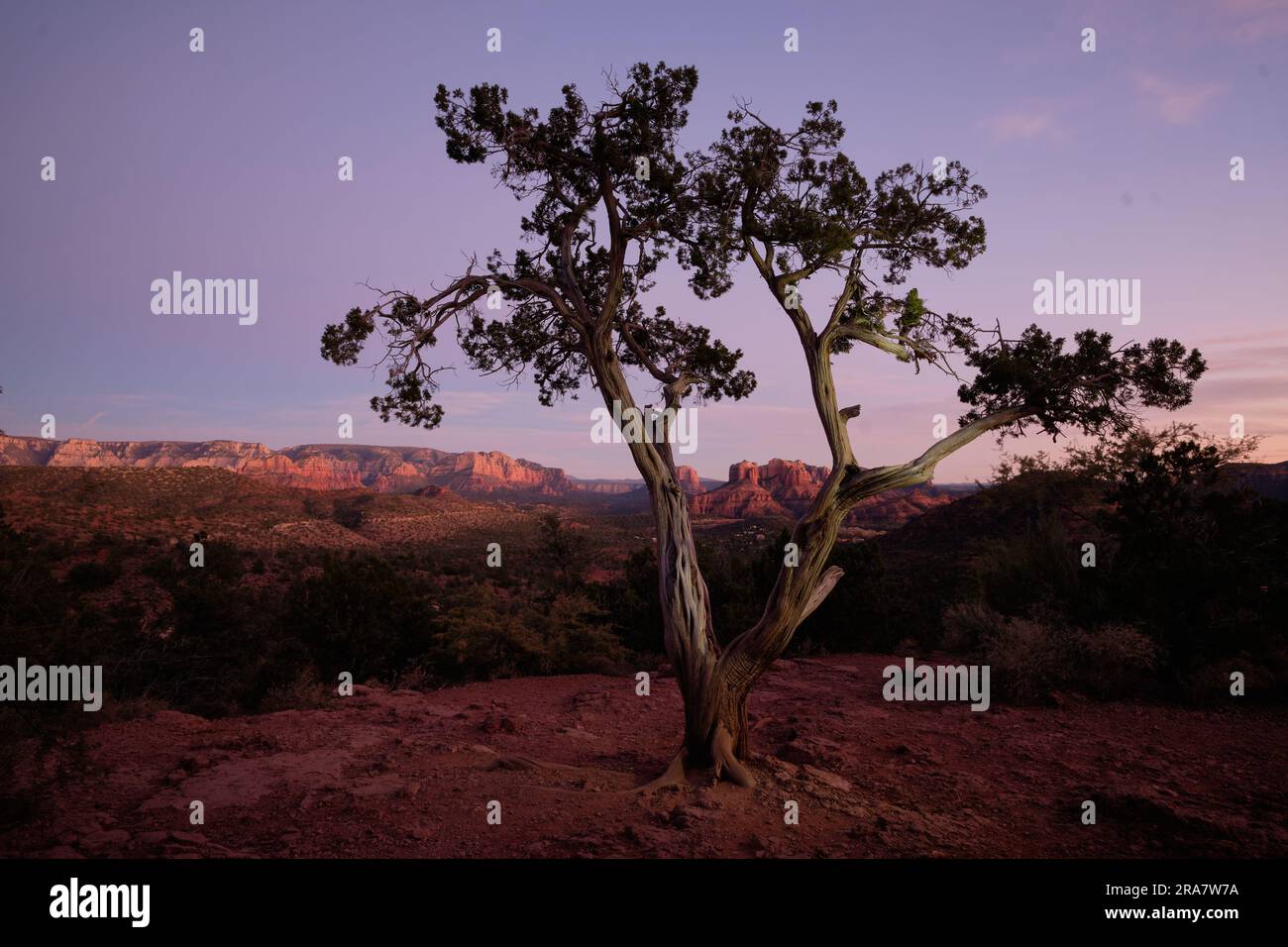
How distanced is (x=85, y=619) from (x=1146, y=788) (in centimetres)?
1346

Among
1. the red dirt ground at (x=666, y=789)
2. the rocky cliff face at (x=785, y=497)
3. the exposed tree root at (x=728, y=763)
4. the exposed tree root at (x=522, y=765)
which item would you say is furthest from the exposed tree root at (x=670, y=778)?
the rocky cliff face at (x=785, y=497)

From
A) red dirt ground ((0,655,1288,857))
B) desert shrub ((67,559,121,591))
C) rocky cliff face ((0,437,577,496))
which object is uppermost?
rocky cliff face ((0,437,577,496))

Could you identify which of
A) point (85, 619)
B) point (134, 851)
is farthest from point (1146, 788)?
point (85, 619)

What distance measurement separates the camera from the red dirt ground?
4.85m

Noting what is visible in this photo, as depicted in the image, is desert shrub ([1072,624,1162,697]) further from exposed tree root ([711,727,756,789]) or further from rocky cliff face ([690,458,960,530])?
rocky cliff face ([690,458,960,530])

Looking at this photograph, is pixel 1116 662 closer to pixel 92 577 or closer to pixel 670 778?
pixel 670 778

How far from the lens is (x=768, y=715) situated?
874 cm

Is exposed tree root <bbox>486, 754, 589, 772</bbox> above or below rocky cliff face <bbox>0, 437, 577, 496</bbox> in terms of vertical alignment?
below

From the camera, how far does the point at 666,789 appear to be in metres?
5.77

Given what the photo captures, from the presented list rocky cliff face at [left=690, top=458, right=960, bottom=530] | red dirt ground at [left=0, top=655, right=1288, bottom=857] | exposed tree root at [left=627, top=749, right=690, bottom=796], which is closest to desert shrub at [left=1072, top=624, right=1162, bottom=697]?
red dirt ground at [left=0, top=655, right=1288, bottom=857]

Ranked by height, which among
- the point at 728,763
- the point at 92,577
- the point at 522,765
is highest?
the point at 92,577

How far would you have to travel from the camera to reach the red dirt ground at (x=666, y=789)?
4848mm

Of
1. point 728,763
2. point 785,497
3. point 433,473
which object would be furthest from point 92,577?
point 433,473

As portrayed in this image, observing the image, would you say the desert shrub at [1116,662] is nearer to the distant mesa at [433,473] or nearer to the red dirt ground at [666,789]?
the red dirt ground at [666,789]
